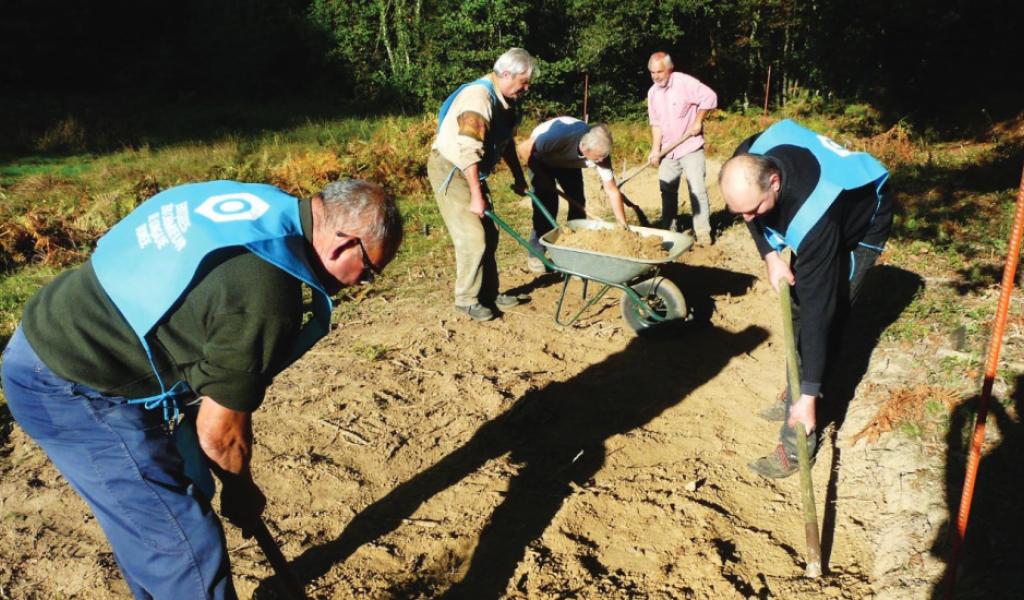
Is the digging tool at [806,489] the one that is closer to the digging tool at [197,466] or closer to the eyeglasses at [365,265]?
the eyeglasses at [365,265]

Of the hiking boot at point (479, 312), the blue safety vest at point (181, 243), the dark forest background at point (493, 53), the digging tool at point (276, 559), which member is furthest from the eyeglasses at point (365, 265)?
the dark forest background at point (493, 53)

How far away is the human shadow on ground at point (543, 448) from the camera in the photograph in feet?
11.0

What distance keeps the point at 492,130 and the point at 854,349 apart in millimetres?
3047

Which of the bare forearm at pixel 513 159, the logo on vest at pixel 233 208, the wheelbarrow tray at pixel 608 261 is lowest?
the wheelbarrow tray at pixel 608 261

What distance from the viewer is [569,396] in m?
4.80

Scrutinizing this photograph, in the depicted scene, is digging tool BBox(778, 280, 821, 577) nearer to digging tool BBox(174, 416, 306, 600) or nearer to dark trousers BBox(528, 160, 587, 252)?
digging tool BBox(174, 416, 306, 600)

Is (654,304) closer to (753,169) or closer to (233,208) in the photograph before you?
(753,169)

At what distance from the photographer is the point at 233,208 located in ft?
6.78

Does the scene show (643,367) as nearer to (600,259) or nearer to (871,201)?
(600,259)

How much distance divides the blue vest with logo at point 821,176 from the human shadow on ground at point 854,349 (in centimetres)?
75

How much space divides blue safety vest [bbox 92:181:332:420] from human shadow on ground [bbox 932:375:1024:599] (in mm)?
2597

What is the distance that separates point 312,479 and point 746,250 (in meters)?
5.03

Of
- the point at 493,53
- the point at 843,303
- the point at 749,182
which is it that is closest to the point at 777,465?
the point at 843,303

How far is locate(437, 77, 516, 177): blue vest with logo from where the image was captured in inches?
210
